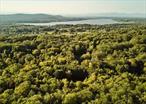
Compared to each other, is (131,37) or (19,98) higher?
(131,37)

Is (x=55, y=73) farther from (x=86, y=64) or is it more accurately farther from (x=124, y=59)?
(x=124, y=59)

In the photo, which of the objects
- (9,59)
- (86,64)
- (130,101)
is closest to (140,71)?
(86,64)

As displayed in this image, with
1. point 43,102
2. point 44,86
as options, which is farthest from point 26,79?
point 43,102

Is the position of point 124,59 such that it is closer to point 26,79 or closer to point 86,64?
point 86,64

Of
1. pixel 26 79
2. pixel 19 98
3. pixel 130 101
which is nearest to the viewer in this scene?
pixel 130 101

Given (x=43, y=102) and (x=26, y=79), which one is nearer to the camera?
(x=43, y=102)

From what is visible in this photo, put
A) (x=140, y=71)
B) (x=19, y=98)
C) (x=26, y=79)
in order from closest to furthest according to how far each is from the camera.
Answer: (x=19, y=98) → (x=26, y=79) → (x=140, y=71)
